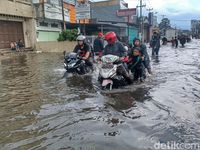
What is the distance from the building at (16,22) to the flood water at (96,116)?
1887 cm

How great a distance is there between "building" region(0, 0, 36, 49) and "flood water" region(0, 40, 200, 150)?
18.9 meters

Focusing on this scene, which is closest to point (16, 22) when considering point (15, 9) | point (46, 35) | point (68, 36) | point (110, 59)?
point (15, 9)

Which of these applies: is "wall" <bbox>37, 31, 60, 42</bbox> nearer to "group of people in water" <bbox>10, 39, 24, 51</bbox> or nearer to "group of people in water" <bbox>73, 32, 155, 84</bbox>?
"group of people in water" <bbox>10, 39, 24, 51</bbox>

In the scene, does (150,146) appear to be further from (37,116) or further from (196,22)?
(196,22)

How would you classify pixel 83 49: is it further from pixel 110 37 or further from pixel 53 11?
pixel 53 11

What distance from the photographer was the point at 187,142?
3793mm

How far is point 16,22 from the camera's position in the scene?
92.4 feet

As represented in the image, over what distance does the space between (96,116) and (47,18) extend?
88.2 feet

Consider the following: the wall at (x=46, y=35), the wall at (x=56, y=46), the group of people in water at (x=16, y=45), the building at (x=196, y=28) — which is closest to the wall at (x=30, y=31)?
the wall at (x=46, y=35)

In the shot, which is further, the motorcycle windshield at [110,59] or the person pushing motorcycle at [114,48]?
the person pushing motorcycle at [114,48]

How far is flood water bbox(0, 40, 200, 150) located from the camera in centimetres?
393

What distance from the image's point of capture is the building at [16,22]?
2556 cm

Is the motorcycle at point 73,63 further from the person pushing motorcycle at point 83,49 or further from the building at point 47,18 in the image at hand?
the building at point 47,18

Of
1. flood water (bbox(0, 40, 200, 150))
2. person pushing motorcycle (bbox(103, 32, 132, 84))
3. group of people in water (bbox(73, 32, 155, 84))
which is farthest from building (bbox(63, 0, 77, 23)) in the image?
flood water (bbox(0, 40, 200, 150))
